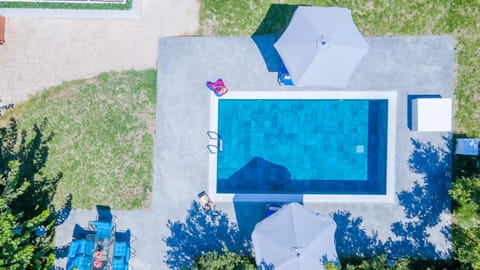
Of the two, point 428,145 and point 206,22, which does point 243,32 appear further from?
point 428,145

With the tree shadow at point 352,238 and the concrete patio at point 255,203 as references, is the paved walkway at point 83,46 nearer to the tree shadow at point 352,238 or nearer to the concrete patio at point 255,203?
the concrete patio at point 255,203

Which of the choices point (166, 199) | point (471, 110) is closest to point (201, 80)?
point (166, 199)

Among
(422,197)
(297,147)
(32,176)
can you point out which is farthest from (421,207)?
(32,176)

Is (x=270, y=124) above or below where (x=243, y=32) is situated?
below

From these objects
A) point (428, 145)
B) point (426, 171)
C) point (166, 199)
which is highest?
point (428, 145)

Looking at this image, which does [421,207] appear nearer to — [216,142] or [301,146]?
[301,146]
